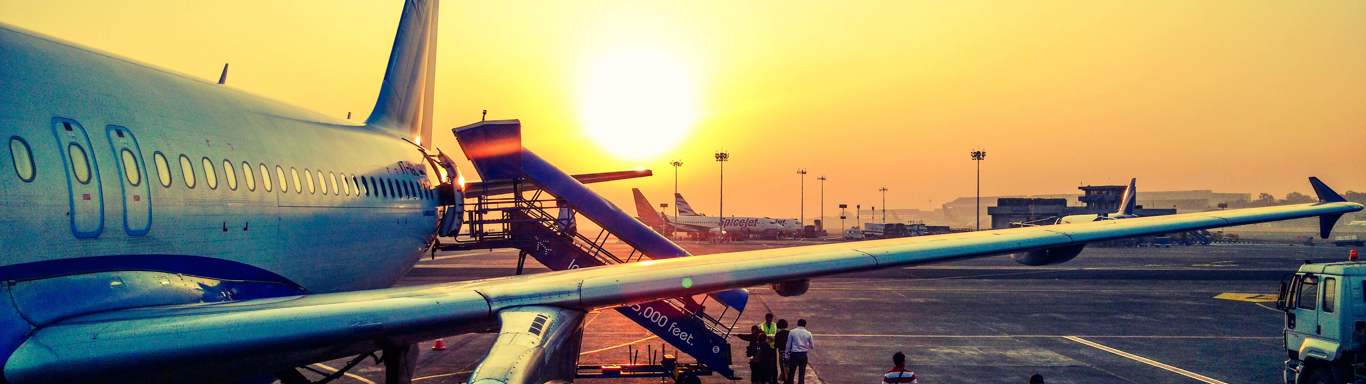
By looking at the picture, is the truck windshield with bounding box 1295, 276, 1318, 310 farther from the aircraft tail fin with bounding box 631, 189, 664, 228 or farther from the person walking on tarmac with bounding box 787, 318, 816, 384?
the aircraft tail fin with bounding box 631, 189, 664, 228

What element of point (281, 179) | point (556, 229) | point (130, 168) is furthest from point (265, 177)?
point (556, 229)

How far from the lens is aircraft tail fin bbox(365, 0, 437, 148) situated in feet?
64.0

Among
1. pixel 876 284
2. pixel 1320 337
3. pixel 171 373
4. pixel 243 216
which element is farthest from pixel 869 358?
pixel 876 284

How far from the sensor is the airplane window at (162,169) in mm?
7559

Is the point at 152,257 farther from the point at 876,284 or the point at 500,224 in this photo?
the point at 876,284

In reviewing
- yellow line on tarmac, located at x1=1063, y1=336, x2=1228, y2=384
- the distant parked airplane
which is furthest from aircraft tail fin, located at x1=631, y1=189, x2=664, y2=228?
yellow line on tarmac, located at x1=1063, y1=336, x2=1228, y2=384

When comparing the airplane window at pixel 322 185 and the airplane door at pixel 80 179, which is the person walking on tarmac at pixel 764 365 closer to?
the airplane window at pixel 322 185

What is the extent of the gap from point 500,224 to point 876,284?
30160 mm

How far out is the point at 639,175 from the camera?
80.2 ft

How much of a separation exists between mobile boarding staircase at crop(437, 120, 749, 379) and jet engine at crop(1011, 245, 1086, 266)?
8848 mm

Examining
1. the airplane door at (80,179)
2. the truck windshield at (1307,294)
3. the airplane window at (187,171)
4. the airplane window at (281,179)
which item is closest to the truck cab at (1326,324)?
the truck windshield at (1307,294)

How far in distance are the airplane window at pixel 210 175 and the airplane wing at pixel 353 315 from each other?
5.07ft

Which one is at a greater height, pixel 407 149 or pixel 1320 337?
pixel 407 149

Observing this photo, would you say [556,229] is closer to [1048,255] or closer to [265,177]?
[265,177]
